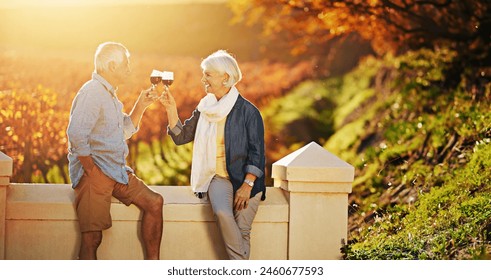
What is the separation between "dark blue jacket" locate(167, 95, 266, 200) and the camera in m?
5.21

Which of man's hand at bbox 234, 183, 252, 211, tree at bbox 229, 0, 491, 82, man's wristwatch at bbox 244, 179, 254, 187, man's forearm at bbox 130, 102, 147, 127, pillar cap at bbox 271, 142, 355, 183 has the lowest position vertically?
man's hand at bbox 234, 183, 252, 211

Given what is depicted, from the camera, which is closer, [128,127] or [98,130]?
[98,130]

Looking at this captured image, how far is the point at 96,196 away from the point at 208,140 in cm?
80

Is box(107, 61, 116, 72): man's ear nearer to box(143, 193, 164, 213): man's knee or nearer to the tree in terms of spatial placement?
box(143, 193, 164, 213): man's knee

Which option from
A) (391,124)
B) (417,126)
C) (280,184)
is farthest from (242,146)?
(391,124)

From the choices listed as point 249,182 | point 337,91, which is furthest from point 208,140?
point 337,91

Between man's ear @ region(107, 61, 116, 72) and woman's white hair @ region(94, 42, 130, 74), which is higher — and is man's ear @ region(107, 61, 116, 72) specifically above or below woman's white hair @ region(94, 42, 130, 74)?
below

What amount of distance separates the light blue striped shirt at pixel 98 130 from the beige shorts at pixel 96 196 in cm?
5

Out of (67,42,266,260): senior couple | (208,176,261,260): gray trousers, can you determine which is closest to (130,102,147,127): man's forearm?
(67,42,266,260): senior couple

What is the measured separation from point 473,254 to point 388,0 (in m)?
4.23

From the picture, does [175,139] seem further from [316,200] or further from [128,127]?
[316,200]

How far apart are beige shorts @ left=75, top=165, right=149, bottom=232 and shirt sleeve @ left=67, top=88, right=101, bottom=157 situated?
6.6 inches

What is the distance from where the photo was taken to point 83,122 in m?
4.86

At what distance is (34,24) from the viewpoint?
1198 centimetres
